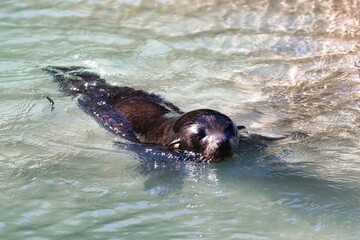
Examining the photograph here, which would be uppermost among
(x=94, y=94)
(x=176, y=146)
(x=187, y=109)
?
(x=94, y=94)

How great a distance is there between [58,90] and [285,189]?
11.3 feet

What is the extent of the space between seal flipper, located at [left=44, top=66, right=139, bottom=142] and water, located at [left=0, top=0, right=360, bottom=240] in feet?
0.42

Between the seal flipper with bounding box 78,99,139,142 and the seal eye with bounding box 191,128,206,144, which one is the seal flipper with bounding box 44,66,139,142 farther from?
the seal eye with bounding box 191,128,206,144

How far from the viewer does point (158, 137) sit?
7121 millimetres

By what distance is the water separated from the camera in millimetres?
5527

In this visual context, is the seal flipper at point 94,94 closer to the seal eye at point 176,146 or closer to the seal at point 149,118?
the seal at point 149,118

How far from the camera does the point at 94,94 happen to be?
807 centimetres

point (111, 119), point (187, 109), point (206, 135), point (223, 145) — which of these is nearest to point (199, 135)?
point (206, 135)

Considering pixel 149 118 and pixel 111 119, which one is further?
pixel 111 119

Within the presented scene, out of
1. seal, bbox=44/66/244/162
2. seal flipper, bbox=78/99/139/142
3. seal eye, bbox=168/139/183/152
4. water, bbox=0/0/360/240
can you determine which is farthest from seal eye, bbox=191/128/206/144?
seal flipper, bbox=78/99/139/142

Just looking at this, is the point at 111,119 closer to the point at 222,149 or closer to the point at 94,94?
the point at 94,94

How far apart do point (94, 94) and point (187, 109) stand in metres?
1.02

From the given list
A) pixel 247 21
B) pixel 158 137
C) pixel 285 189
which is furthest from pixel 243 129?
pixel 247 21

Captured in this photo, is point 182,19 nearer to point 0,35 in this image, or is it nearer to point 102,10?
point 102,10
